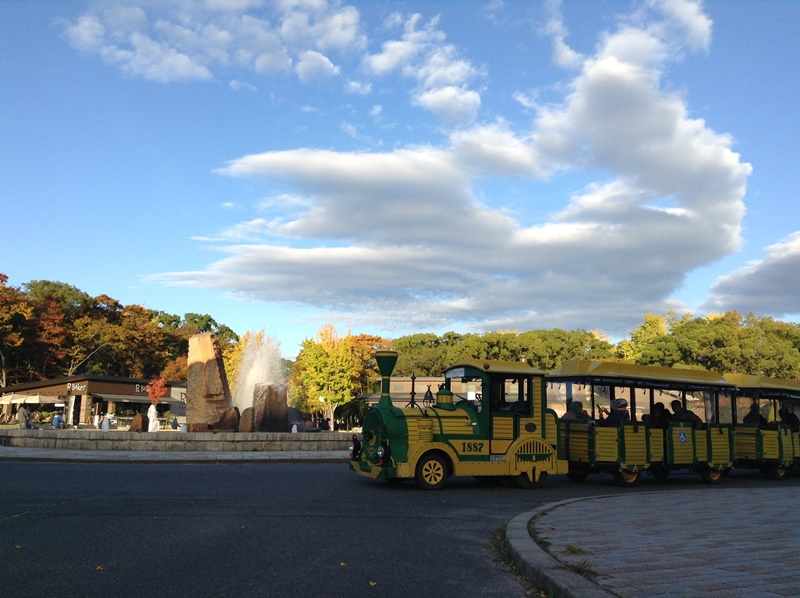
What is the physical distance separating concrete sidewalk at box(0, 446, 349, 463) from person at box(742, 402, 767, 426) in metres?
11.7

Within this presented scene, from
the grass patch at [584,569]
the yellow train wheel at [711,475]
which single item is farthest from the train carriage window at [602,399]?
the grass patch at [584,569]

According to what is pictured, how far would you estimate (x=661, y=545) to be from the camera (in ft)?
24.5

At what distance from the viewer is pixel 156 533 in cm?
816

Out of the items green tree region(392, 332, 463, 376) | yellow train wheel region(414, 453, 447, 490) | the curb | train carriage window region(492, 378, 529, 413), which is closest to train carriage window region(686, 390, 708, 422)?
train carriage window region(492, 378, 529, 413)

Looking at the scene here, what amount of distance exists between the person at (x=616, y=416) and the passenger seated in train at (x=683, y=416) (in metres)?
1.36

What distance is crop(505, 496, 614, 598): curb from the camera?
535cm

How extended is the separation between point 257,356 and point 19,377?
36.6 meters

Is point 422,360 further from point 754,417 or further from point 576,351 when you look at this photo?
point 754,417

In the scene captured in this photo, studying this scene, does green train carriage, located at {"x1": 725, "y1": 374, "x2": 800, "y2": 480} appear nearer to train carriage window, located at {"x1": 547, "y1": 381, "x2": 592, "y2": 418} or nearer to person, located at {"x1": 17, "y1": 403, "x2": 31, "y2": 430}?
train carriage window, located at {"x1": 547, "y1": 381, "x2": 592, "y2": 418}

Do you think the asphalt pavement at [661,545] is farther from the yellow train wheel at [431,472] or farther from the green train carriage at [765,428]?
the green train carriage at [765,428]

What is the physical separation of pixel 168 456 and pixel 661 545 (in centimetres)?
1638

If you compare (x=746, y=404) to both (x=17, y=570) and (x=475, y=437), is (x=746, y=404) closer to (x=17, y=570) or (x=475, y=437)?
(x=475, y=437)

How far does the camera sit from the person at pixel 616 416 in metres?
15.9

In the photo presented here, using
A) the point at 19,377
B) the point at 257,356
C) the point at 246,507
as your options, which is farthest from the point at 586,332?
the point at 246,507
